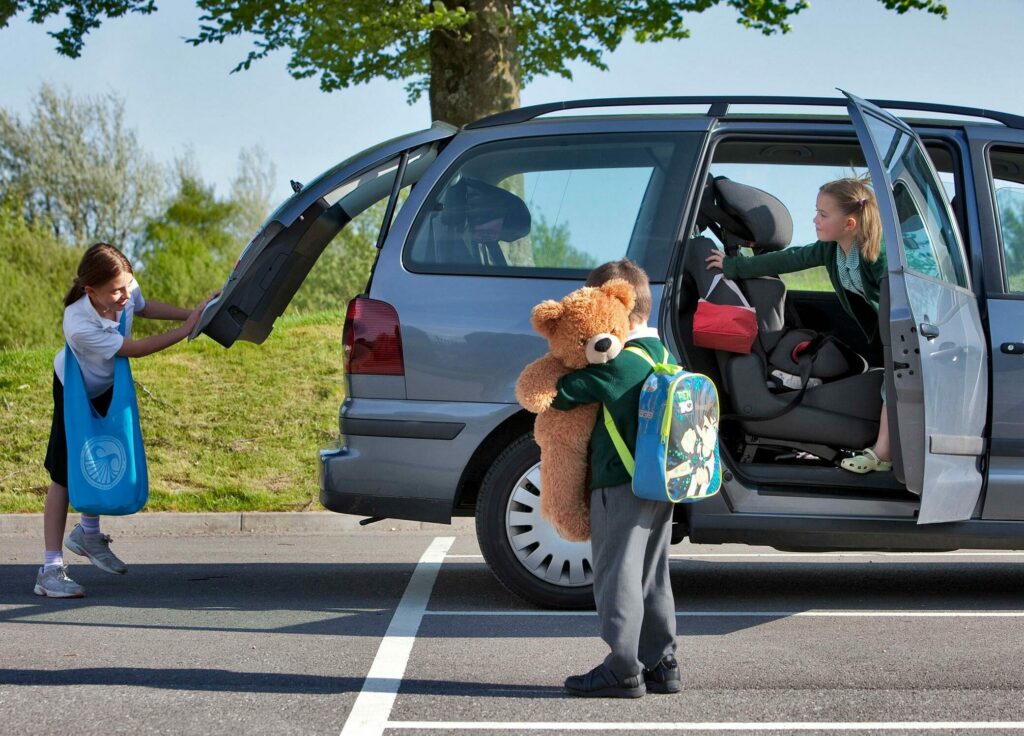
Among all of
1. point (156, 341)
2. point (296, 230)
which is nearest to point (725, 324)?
point (296, 230)

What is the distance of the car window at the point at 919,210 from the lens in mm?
5172

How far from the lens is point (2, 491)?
9.54 meters

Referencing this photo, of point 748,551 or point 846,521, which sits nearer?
point 846,521

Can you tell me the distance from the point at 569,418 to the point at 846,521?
5.92 feet

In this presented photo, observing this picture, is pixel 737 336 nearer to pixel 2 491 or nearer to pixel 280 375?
pixel 2 491

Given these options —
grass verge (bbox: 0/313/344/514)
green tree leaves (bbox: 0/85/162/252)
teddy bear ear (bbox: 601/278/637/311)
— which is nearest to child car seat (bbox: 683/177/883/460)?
teddy bear ear (bbox: 601/278/637/311)

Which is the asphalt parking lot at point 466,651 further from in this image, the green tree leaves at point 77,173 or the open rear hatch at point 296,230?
the green tree leaves at point 77,173

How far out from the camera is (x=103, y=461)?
608cm

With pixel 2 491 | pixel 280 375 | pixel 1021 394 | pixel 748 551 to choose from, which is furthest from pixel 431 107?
pixel 1021 394

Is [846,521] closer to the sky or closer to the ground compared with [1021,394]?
closer to the ground

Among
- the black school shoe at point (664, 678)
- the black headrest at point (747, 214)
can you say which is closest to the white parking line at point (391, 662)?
the black school shoe at point (664, 678)

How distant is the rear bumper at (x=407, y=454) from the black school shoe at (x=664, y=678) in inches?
60.0

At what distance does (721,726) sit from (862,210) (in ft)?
8.96

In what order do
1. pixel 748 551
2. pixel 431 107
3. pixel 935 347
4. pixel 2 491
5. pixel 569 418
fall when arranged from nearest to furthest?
1. pixel 569 418
2. pixel 935 347
3. pixel 748 551
4. pixel 2 491
5. pixel 431 107
